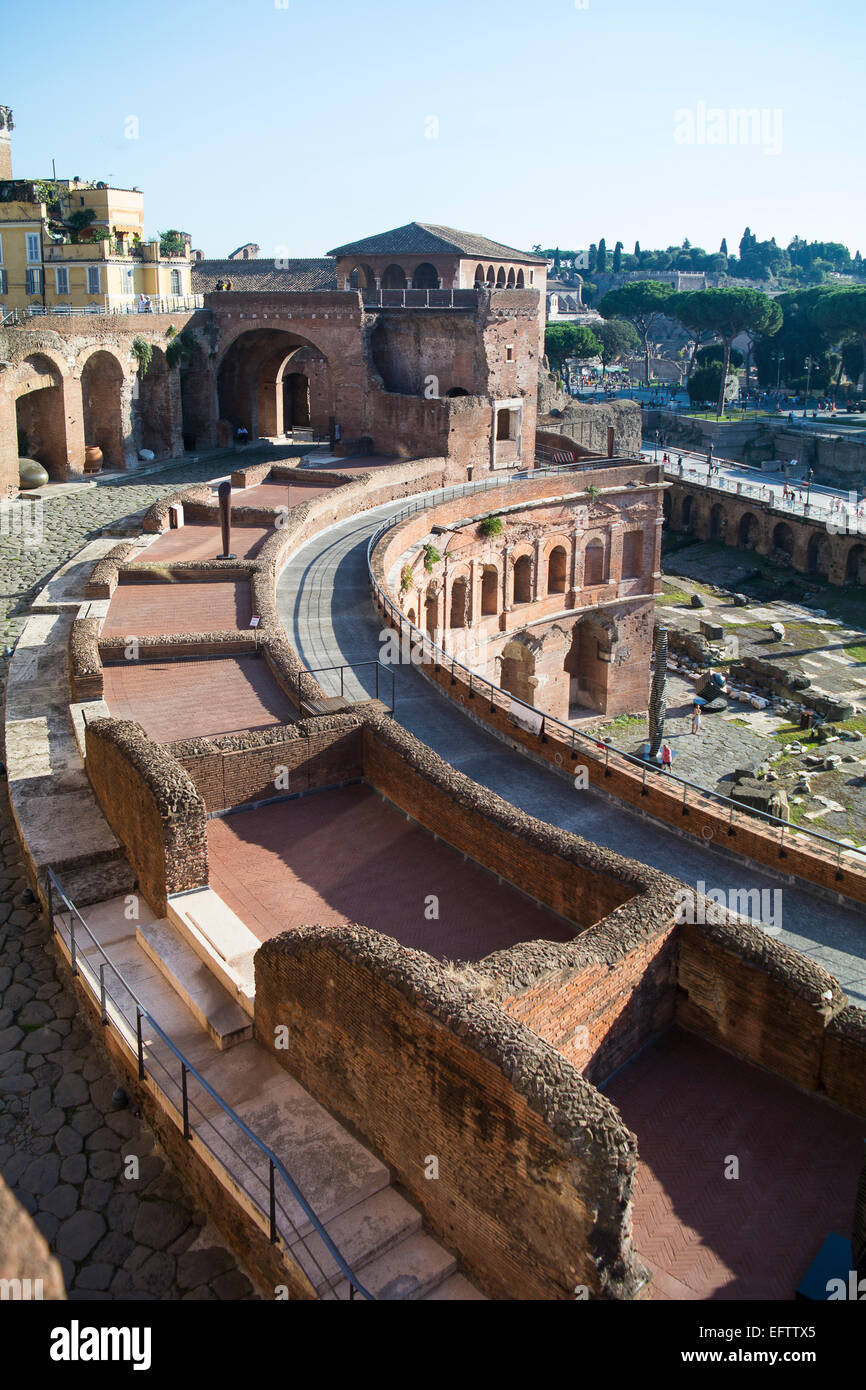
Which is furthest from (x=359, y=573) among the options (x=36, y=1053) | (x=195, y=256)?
(x=195, y=256)

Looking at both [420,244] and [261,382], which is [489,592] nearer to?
[261,382]

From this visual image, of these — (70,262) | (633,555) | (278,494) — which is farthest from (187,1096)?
(70,262)

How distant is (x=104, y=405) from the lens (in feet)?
108

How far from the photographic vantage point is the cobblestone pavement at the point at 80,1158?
7828 millimetres

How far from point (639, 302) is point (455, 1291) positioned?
88887mm

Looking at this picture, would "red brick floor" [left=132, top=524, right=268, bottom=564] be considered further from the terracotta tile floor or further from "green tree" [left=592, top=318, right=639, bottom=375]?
"green tree" [left=592, top=318, right=639, bottom=375]

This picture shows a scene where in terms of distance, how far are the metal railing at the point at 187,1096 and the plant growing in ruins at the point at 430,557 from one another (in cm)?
1571

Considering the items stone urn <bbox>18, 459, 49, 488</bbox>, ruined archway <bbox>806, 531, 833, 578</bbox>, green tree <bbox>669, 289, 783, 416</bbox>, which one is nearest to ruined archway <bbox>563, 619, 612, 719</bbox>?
stone urn <bbox>18, 459, 49, 488</bbox>

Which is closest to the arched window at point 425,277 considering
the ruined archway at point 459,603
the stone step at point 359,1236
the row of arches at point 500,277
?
the row of arches at point 500,277

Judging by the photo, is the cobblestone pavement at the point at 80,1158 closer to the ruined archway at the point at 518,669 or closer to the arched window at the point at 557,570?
the ruined archway at the point at 518,669

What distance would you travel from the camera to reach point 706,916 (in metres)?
9.44

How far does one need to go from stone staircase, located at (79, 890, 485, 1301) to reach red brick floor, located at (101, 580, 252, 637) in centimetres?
738

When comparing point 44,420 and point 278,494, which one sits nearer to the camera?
point 278,494
